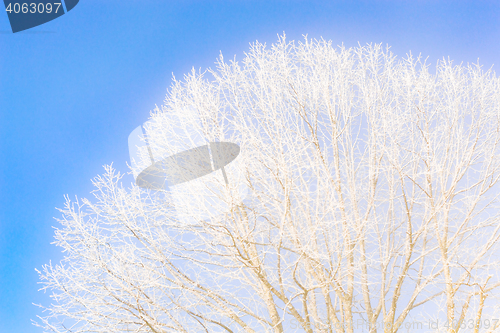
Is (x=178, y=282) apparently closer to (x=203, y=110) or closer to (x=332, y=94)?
(x=203, y=110)

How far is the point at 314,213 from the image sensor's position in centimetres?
481

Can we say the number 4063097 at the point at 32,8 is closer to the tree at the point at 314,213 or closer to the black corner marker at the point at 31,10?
the black corner marker at the point at 31,10

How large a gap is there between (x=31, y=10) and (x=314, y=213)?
23.6 feet

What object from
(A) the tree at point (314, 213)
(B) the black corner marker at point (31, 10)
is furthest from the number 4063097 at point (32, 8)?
(A) the tree at point (314, 213)

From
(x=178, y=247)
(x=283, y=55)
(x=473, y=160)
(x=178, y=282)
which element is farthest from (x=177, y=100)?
(x=473, y=160)

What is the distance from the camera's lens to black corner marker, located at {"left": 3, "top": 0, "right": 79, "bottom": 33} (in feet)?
25.2

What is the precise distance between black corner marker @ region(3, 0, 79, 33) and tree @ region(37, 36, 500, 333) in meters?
4.30

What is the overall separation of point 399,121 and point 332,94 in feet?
3.15

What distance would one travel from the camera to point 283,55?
491cm

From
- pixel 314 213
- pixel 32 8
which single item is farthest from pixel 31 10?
pixel 314 213

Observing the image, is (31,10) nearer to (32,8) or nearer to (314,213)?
(32,8)

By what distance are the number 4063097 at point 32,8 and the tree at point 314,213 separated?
14.0 ft

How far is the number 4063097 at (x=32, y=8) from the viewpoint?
7684 mm

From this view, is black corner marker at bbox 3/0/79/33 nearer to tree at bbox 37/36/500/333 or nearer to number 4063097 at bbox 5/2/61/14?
number 4063097 at bbox 5/2/61/14
